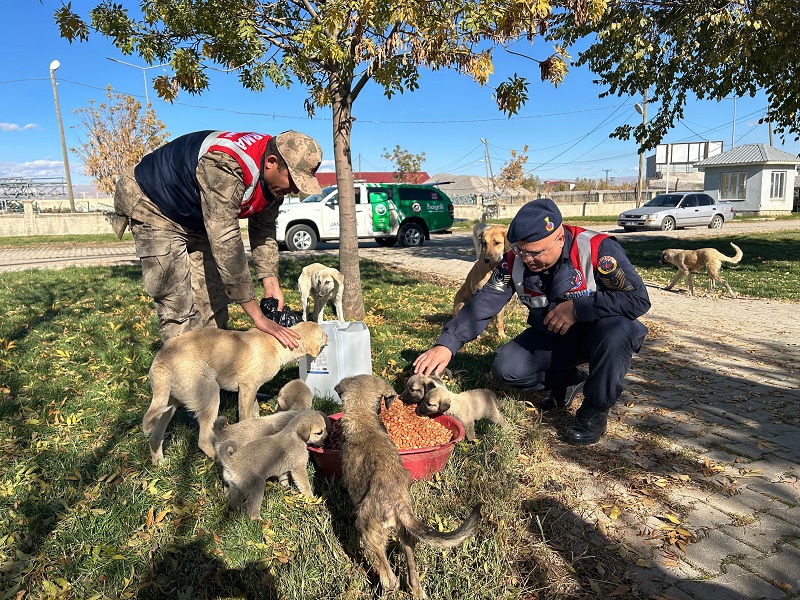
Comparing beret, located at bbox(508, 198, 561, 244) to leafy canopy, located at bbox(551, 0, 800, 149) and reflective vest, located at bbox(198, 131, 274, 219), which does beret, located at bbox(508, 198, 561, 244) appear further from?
leafy canopy, located at bbox(551, 0, 800, 149)

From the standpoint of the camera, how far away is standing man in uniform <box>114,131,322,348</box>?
357cm

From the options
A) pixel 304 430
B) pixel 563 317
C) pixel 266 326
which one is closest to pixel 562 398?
pixel 563 317

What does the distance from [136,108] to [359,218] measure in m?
22.5

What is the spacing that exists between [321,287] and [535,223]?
14.7ft

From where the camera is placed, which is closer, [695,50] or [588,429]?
[588,429]

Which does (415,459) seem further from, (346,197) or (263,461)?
(346,197)

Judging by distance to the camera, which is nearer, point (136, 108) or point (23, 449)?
point (23, 449)

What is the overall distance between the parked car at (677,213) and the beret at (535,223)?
957 inches

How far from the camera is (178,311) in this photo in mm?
4102

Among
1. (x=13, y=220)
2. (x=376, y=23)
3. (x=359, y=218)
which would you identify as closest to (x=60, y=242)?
(x=13, y=220)

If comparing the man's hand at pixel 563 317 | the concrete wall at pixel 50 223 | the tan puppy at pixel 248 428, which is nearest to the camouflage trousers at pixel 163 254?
the tan puppy at pixel 248 428

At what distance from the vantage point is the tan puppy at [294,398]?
3.76 meters

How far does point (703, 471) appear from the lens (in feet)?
11.4

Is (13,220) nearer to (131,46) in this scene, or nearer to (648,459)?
(131,46)
